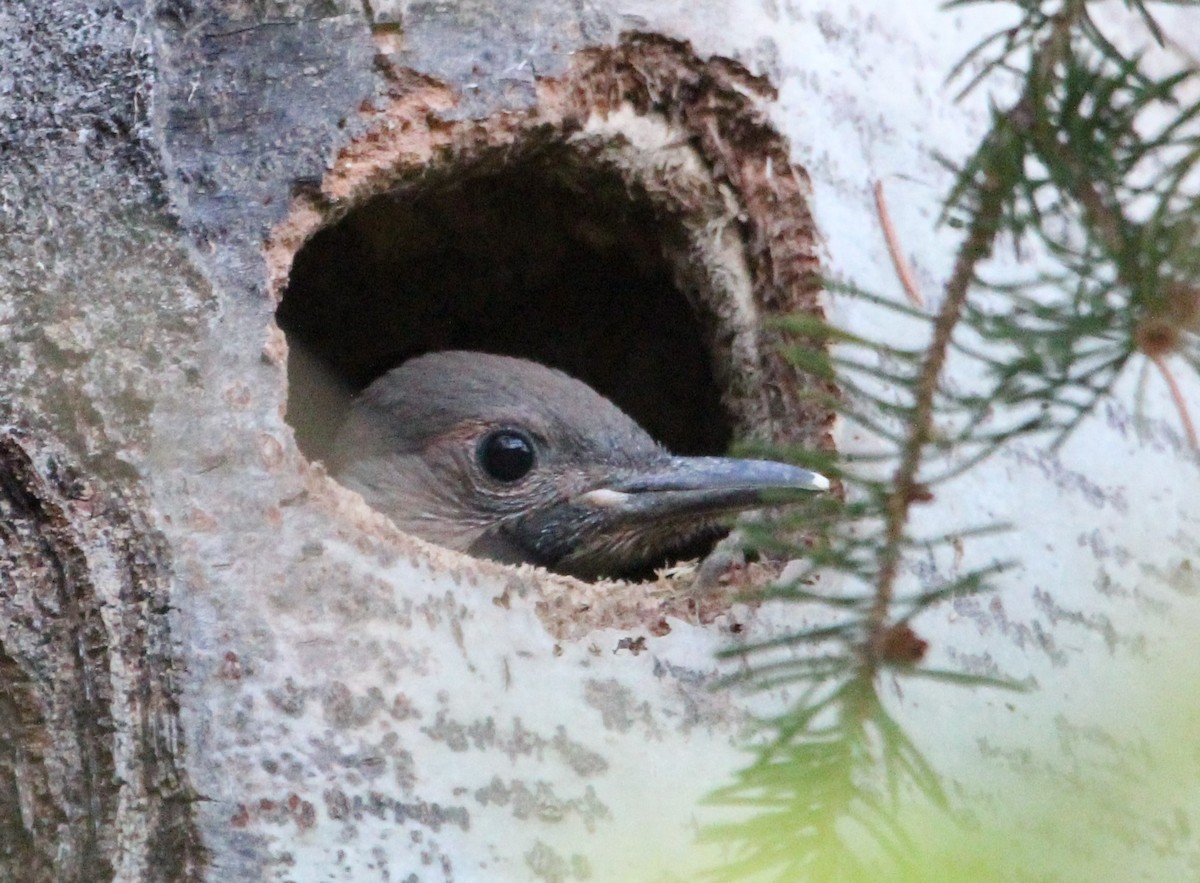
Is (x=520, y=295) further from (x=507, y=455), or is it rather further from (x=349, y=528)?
(x=349, y=528)

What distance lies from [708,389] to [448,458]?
93 cm

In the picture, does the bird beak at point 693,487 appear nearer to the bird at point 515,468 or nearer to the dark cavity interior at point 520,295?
the bird at point 515,468

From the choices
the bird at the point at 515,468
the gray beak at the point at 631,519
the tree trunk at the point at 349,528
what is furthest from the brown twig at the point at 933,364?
the bird at the point at 515,468

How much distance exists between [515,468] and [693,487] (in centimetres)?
75

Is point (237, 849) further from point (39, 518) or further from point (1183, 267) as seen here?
point (1183, 267)

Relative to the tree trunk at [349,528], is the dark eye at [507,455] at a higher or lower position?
higher

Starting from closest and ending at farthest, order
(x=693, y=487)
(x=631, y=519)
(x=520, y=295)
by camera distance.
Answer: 1. (x=693, y=487)
2. (x=631, y=519)
3. (x=520, y=295)

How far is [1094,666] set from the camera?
410 centimetres

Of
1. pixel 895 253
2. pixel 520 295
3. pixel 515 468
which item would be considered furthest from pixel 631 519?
pixel 520 295

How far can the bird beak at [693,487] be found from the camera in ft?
15.0

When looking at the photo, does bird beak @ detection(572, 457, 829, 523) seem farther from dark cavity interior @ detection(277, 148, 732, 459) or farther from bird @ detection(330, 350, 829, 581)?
dark cavity interior @ detection(277, 148, 732, 459)

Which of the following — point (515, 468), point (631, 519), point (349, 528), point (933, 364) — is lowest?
point (933, 364)

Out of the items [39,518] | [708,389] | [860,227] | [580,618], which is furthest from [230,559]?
[708,389]

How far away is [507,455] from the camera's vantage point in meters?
5.32
